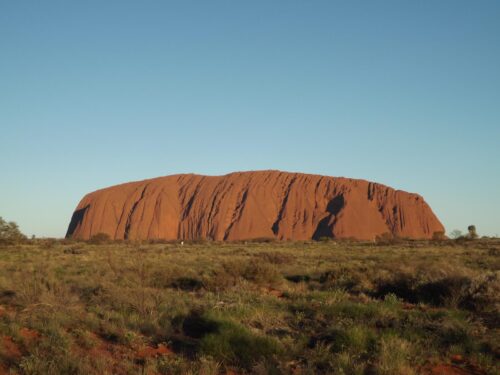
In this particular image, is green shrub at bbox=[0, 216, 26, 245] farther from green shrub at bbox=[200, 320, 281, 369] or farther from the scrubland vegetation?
green shrub at bbox=[200, 320, 281, 369]

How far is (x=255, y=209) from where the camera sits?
7825 centimetres

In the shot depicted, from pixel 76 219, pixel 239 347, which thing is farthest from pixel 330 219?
pixel 239 347

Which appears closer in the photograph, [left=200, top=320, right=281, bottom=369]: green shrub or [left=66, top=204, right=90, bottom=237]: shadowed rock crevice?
[left=200, top=320, right=281, bottom=369]: green shrub

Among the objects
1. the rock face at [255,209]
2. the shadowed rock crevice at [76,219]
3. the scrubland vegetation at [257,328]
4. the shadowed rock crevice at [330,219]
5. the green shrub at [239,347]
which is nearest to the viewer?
the scrubland vegetation at [257,328]

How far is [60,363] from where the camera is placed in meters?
5.62

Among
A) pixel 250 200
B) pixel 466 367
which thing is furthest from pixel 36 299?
pixel 250 200

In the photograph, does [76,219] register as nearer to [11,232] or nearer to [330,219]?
[330,219]

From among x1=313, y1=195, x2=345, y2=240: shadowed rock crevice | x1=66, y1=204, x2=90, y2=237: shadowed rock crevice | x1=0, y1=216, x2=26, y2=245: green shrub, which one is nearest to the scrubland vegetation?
x1=0, y1=216, x2=26, y2=245: green shrub

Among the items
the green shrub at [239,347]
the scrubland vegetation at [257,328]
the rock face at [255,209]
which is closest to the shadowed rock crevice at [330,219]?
the rock face at [255,209]

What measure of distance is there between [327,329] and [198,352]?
1.89 meters

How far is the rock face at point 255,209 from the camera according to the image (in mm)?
74688

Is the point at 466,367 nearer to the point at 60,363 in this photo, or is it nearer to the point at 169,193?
the point at 60,363

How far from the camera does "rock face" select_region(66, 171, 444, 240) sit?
74.7 metres

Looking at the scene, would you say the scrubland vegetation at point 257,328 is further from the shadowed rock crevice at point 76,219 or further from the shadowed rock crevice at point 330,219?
the shadowed rock crevice at point 76,219
